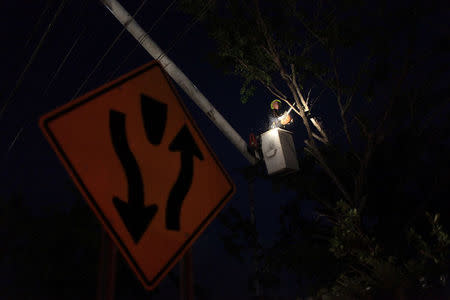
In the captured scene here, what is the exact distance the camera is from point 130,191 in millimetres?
1778

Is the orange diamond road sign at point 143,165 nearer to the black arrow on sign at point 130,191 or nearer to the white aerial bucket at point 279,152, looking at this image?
the black arrow on sign at point 130,191

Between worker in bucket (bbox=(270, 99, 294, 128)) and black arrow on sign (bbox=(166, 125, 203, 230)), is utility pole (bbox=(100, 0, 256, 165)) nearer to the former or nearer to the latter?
worker in bucket (bbox=(270, 99, 294, 128))

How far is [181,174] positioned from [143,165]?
0.86ft

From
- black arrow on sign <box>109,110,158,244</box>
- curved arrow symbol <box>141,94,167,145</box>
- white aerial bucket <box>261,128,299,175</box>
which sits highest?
white aerial bucket <box>261,128,299,175</box>

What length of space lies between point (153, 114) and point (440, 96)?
881 centimetres

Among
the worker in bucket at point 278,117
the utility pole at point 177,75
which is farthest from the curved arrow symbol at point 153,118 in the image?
the worker in bucket at point 278,117

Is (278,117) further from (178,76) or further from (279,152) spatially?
(178,76)

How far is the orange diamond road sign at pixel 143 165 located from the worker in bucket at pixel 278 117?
23.2ft

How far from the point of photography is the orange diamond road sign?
166 centimetres

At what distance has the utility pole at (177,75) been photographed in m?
8.00

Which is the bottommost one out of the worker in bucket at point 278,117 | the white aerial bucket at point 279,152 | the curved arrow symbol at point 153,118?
the curved arrow symbol at point 153,118

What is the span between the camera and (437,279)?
6527 mm

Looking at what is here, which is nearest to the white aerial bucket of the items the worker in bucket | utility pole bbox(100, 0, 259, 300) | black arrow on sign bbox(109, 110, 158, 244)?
the worker in bucket

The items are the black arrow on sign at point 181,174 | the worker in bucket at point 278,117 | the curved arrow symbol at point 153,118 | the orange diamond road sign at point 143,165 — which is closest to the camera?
the orange diamond road sign at point 143,165
